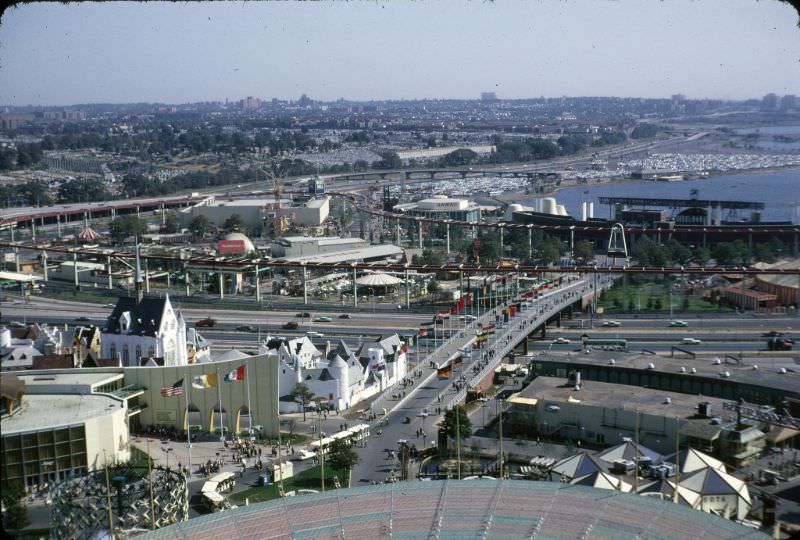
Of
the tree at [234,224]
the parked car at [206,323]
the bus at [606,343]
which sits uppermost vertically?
the tree at [234,224]

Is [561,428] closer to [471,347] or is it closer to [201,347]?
[471,347]

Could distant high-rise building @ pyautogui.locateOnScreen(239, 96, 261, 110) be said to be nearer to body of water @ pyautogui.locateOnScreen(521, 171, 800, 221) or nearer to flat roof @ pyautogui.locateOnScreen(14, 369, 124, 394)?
body of water @ pyautogui.locateOnScreen(521, 171, 800, 221)

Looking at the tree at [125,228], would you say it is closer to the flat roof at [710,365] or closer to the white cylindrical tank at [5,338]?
the white cylindrical tank at [5,338]

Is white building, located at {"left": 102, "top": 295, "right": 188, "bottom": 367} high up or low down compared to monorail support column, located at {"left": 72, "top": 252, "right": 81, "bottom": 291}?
up

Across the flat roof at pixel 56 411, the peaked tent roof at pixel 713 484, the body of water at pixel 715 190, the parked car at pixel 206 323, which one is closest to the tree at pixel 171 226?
the parked car at pixel 206 323

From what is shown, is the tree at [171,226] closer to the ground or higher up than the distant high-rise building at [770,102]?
closer to the ground

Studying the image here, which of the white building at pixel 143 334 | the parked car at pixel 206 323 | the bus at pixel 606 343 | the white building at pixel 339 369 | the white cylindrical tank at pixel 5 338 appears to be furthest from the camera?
the parked car at pixel 206 323

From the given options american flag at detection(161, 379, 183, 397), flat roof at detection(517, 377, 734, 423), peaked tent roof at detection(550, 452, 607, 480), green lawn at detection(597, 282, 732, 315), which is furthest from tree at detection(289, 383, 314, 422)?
green lawn at detection(597, 282, 732, 315)
